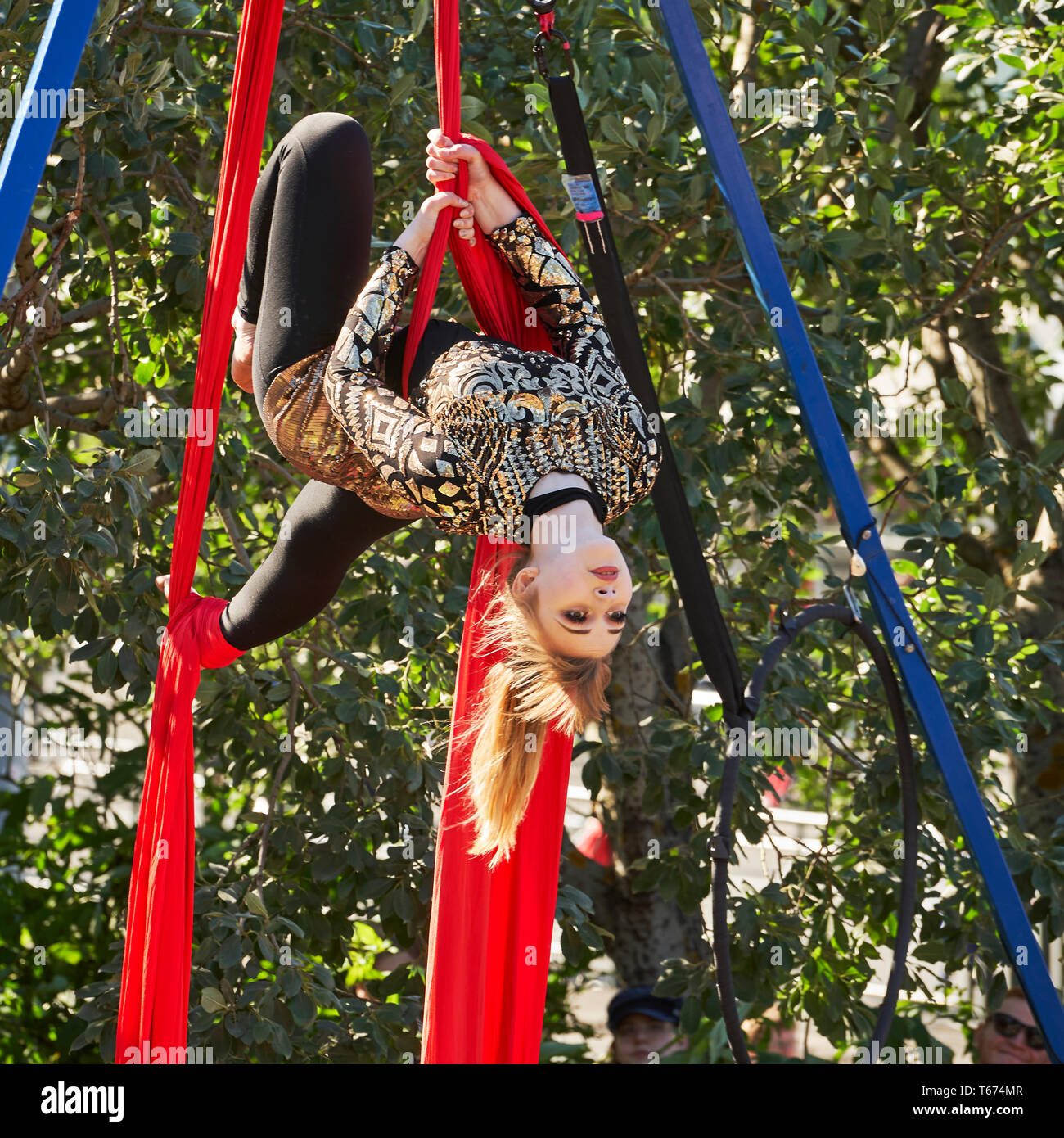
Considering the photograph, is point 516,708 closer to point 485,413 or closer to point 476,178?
point 485,413

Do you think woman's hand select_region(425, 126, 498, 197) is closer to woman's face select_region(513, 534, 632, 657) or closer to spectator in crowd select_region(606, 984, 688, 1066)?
woman's face select_region(513, 534, 632, 657)

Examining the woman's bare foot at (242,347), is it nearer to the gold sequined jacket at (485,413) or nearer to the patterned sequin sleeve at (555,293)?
the gold sequined jacket at (485,413)

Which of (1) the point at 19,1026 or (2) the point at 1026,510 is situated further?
(1) the point at 19,1026

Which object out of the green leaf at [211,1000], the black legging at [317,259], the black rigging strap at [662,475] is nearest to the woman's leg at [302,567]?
the black legging at [317,259]

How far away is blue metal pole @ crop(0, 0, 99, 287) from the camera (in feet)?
4.93

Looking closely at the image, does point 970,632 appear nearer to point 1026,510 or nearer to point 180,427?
point 1026,510

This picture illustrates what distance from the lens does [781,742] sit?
110 inches

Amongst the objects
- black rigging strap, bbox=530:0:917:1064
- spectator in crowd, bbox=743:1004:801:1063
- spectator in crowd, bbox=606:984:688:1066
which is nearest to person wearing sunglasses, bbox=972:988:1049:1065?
spectator in crowd, bbox=743:1004:801:1063

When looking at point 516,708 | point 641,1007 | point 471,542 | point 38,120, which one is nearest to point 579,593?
point 516,708

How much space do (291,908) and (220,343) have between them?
49.8 inches

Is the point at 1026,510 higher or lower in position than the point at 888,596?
higher

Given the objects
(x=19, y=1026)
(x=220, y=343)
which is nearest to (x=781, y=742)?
(x=220, y=343)
